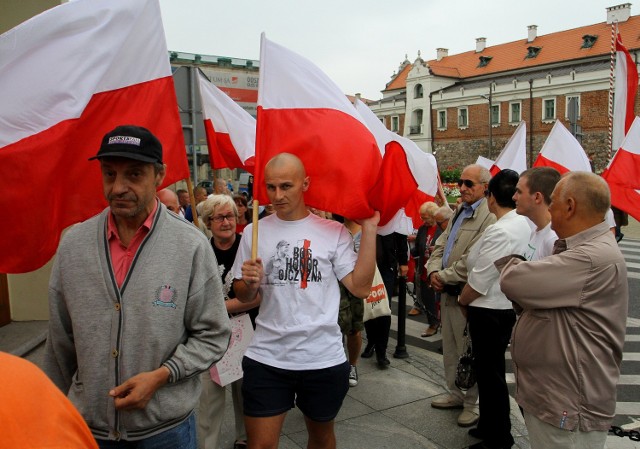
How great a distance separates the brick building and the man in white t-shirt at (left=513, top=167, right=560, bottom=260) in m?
54.6

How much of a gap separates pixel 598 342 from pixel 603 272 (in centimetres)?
34

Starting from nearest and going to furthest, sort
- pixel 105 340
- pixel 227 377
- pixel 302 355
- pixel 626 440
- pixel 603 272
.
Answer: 1. pixel 105 340
2. pixel 603 272
3. pixel 302 355
4. pixel 227 377
5. pixel 626 440

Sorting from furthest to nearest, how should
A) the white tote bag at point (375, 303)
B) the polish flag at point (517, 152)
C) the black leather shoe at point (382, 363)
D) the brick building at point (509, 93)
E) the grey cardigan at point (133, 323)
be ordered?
the brick building at point (509, 93), the polish flag at point (517, 152), the black leather shoe at point (382, 363), the white tote bag at point (375, 303), the grey cardigan at point (133, 323)

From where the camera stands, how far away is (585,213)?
2736 millimetres

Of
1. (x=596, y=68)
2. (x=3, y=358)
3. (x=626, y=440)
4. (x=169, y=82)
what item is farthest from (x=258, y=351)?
(x=596, y=68)

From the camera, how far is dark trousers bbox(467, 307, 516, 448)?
4031 millimetres

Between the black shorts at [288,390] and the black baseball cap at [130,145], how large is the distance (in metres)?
1.31

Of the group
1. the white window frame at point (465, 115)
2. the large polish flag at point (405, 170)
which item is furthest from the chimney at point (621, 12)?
the large polish flag at point (405, 170)

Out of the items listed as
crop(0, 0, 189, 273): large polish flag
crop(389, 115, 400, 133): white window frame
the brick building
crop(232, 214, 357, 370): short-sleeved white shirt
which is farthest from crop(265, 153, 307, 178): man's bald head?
crop(389, 115, 400, 133): white window frame

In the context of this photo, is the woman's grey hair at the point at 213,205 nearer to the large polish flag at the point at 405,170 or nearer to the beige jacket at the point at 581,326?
the large polish flag at the point at 405,170

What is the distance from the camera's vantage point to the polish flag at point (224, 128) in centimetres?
526

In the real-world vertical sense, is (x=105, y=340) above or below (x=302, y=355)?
above

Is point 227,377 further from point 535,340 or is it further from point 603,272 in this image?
point 603,272

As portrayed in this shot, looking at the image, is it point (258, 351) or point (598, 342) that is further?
point (258, 351)
